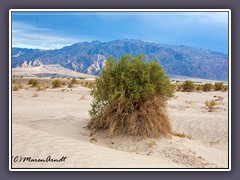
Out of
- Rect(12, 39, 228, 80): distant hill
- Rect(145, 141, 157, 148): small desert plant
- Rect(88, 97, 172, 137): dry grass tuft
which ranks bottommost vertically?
Rect(145, 141, 157, 148): small desert plant

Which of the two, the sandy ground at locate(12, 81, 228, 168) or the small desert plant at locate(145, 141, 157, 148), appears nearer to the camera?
the sandy ground at locate(12, 81, 228, 168)

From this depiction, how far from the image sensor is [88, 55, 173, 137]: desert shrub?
10.1 m

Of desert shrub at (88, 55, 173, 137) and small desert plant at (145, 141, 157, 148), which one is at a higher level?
desert shrub at (88, 55, 173, 137)

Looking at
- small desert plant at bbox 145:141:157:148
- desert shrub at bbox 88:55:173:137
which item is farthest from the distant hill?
small desert plant at bbox 145:141:157:148

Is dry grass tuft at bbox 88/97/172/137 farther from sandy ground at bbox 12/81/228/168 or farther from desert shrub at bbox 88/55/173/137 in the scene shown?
sandy ground at bbox 12/81/228/168

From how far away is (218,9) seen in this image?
23.4 ft

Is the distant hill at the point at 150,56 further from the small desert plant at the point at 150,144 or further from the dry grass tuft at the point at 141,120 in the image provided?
the small desert plant at the point at 150,144

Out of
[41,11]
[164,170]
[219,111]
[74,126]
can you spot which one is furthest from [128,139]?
[219,111]

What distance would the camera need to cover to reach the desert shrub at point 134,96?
10078 millimetres

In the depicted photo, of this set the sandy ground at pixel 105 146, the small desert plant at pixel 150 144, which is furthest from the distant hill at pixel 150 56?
the small desert plant at pixel 150 144

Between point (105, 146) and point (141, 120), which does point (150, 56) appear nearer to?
point (141, 120)

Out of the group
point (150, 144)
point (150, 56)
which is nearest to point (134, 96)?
point (150, 144)
